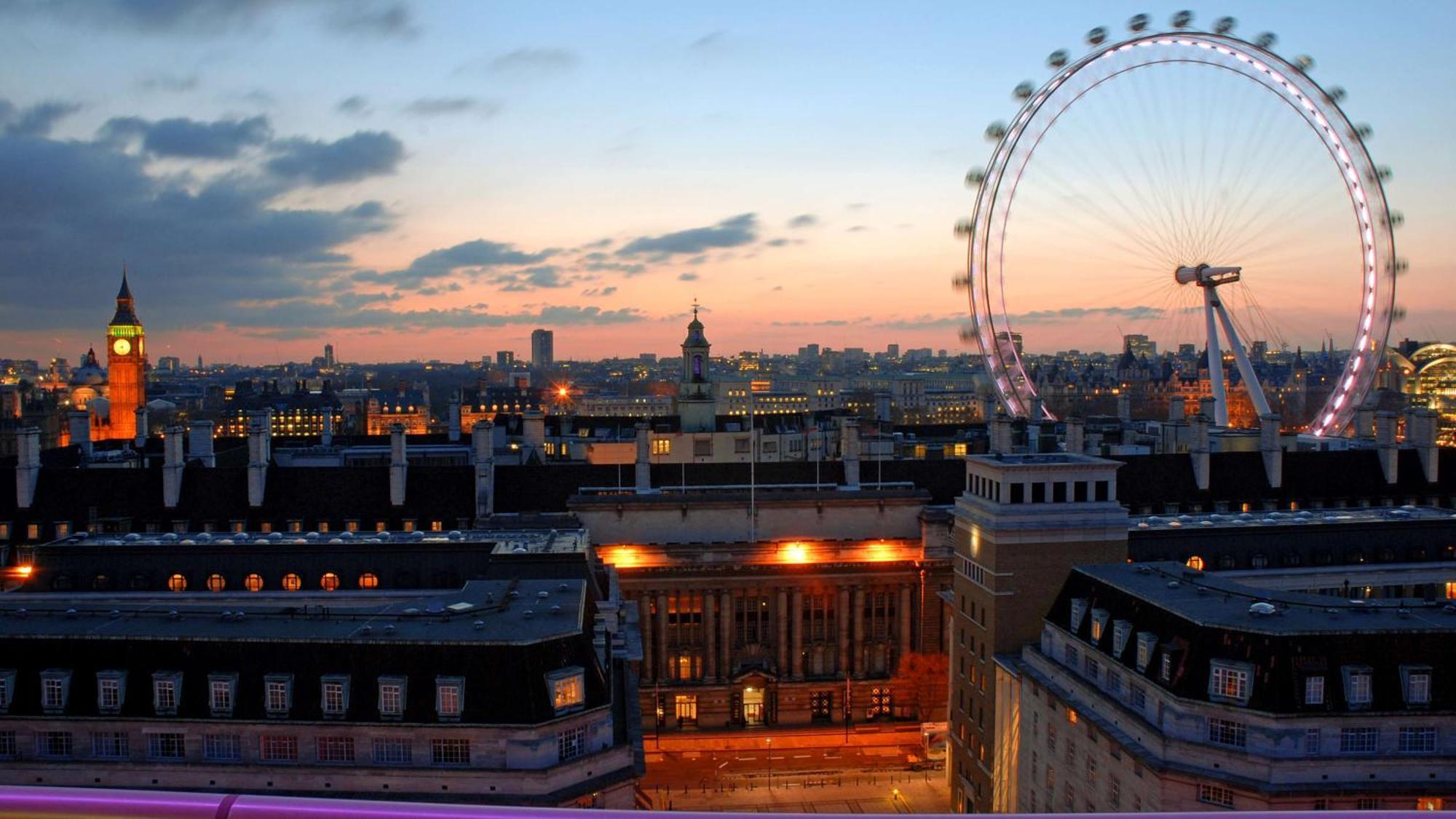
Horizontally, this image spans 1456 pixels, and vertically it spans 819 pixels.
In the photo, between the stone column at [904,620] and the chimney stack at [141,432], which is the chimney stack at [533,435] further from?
the stone column at [904,620]

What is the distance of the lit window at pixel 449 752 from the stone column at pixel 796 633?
142 ft

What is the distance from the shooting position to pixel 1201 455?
87.6m

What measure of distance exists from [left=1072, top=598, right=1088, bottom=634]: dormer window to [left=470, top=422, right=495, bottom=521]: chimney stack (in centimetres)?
4042

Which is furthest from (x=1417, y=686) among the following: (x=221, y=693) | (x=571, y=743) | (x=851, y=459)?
(x=851, y=459)

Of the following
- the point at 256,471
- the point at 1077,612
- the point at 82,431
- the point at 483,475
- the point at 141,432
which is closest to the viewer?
the point at 1077,612

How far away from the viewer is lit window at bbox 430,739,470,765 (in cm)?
4188

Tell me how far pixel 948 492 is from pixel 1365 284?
41571 mm

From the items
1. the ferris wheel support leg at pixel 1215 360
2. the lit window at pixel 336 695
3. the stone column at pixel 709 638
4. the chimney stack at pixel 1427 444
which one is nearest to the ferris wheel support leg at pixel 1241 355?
the ferris wheel support leg at pixel 1215 360

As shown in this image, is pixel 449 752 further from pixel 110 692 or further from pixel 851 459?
pixel 851 459

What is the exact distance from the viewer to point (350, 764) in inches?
1658

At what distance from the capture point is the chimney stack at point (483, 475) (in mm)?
83312

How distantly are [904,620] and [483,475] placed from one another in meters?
28.1

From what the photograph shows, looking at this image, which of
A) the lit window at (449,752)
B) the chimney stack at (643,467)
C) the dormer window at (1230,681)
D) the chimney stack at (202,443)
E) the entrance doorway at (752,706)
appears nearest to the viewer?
the lit window at (449,752)

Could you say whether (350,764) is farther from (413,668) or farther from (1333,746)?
(1333,746)
